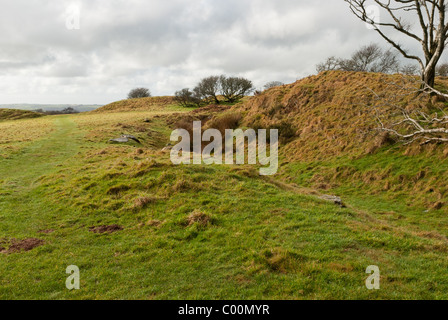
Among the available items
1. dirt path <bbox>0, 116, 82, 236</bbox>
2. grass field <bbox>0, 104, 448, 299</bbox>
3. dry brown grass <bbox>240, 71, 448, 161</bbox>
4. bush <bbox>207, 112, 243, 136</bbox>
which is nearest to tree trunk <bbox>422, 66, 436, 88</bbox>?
dry brown grass <bbox>240, 71, 448, 161</bbox>

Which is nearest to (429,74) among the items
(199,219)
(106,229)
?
(199,219)

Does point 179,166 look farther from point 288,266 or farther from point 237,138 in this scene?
point 237,138

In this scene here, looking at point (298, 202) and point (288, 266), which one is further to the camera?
point (298, 202)

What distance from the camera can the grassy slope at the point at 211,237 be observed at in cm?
627

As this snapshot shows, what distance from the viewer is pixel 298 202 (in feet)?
37.3

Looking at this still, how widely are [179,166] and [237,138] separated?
48.6ft

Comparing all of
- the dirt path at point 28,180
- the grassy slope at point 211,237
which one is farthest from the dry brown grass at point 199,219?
the dirt path at point 28,180

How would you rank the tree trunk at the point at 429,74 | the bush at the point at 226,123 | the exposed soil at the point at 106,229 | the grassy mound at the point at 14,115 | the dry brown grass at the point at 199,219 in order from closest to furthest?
the dry brown grass at the point at 199,219 → the exposed soil at the point at 106,229 → the tree trunk at the point at 429,74 → the bush at the point at 226,123 → the grassy mound at the point at 14,115

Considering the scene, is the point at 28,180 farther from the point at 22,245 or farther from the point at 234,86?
the point at 234,86

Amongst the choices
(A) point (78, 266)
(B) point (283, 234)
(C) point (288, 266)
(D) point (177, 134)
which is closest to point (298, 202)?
(B) point (283, 234)

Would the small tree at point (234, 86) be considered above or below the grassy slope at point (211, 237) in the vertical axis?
above

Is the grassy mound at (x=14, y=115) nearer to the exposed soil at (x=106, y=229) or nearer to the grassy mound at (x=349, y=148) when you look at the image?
the grassy mound at (x=349, y=148)

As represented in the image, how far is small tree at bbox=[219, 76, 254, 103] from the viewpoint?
245 ft

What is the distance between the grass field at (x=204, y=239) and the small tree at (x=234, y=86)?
2456 inches
